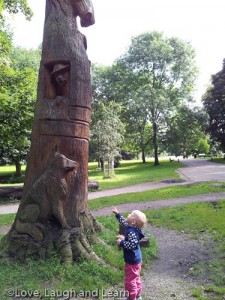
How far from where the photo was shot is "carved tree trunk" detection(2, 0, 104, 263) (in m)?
5.46

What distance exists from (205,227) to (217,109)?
32.1m

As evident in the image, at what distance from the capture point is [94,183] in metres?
18.3

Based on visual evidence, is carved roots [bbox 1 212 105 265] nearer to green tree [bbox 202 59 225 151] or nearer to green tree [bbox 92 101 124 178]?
green tree [bbox 92 101 124 178]

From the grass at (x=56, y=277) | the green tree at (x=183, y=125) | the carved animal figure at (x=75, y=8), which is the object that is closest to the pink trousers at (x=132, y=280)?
the grass at (x=56, y=277)

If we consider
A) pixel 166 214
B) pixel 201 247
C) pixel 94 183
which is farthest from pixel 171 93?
pixel 201 247

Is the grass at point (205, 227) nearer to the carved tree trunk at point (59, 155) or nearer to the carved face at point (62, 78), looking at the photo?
the carved tree trunk at point (59, 155)

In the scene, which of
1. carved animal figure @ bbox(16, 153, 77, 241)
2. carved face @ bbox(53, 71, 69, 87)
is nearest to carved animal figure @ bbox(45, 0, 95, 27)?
carved face @ bbox(53, 71, 69, 87)

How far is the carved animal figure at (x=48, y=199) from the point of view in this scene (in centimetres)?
549

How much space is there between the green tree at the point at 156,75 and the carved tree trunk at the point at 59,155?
30510mm

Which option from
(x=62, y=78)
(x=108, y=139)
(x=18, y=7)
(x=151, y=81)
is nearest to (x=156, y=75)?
(x=151, y=81)

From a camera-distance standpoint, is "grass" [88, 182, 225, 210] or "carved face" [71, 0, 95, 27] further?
"grass" [88, 182, 225, 210]

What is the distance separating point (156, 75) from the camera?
39.9 metres

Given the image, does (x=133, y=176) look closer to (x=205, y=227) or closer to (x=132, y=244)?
(x=205, y=227)

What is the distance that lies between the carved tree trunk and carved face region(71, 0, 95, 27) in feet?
0.07
